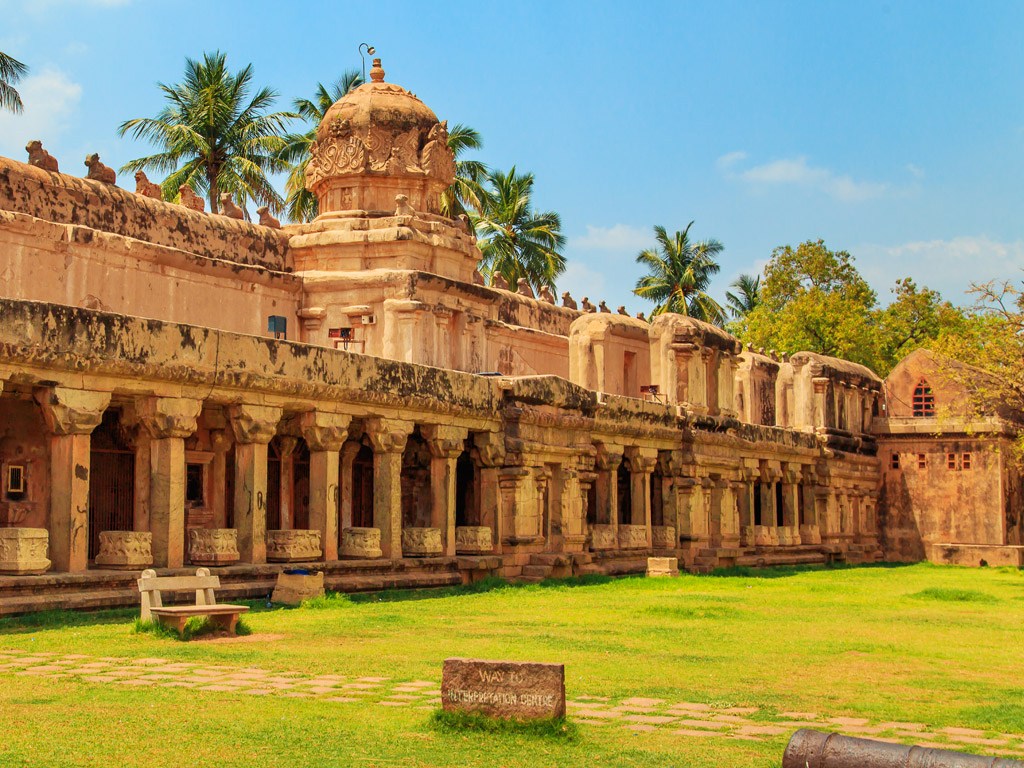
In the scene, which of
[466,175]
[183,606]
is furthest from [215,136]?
[183,606]

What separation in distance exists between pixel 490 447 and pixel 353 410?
375cm

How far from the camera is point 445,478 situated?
76.8 ft

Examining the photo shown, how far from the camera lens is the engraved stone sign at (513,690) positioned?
29.8 ft

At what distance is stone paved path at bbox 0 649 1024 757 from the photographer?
931 cm

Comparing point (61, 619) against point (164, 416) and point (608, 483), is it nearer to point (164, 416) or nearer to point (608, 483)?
point (164, 416)

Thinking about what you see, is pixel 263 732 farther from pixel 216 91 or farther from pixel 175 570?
pixel 216 91

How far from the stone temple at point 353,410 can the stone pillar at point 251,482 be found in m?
0.03

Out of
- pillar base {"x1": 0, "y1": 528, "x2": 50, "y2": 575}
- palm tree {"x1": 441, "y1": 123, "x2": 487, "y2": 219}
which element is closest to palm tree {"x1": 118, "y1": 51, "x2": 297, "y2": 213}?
palm tree {"x1": 441, "y1": 123, "x2": 487, "y2": 219}

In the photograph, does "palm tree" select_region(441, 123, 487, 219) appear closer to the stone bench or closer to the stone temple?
the stone temple

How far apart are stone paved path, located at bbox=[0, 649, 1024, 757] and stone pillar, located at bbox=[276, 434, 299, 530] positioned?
398 inches

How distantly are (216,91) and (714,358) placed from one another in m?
20.2

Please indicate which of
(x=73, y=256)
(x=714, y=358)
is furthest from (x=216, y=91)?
(x=73, y=256)

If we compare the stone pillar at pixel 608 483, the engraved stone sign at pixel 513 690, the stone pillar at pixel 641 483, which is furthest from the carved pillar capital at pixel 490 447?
the engraved stone sign at pixel 513 690

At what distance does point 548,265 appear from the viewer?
54312mm
